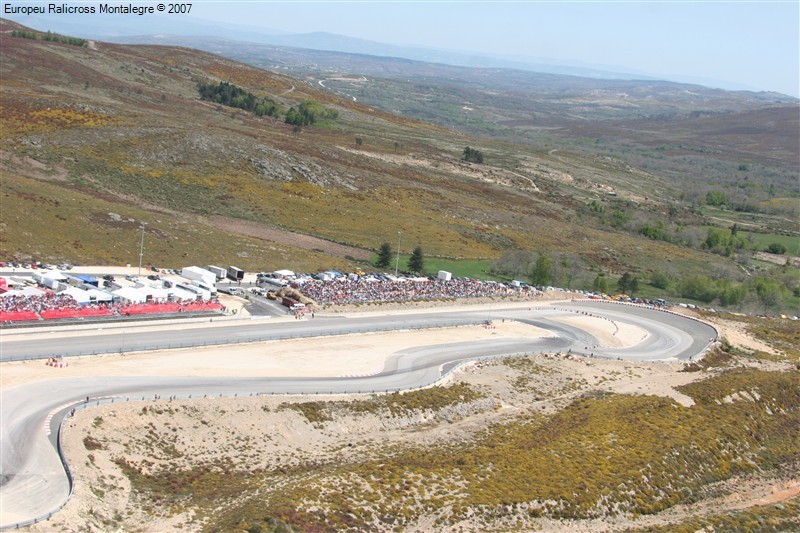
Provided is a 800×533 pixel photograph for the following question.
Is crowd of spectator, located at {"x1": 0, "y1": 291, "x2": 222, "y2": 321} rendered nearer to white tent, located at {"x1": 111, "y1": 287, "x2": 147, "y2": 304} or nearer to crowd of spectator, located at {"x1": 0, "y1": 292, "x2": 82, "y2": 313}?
crowd of spectator, located at {"x1": 0, "y1": 292, "x2": 82, "y2": 313}

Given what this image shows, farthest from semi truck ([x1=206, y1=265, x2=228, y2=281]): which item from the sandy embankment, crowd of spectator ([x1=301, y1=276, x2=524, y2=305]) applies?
the sandy embankment

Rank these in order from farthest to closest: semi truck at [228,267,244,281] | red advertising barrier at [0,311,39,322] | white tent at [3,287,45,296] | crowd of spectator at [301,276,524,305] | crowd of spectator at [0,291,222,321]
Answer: semi truck at [228,267,244,281] → crowd of spectator at [301,276,524,305] → white tent at [3,287,45,296] → crowd of spectator at [0,291,222,321] → red advertising barrier at [0,311,39,322]

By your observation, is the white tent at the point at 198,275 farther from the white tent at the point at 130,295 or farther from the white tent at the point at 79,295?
the white tent at the point at 79,295

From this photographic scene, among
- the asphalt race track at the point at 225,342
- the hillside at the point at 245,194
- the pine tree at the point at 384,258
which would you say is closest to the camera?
the asphalt race track at the point at 225,342

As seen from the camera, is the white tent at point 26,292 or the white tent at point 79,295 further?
the white tent at point 79,295

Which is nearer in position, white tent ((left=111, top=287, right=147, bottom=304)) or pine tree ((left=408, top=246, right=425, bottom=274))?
white tent ((left=111, top=287, right=147, bottom=304))

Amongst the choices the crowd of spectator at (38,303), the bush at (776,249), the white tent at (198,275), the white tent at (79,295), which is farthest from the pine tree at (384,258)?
the bush at (776,249)

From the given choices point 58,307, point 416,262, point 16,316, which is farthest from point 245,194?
point 16,316

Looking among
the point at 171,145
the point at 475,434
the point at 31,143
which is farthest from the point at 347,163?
the point at 475,434
